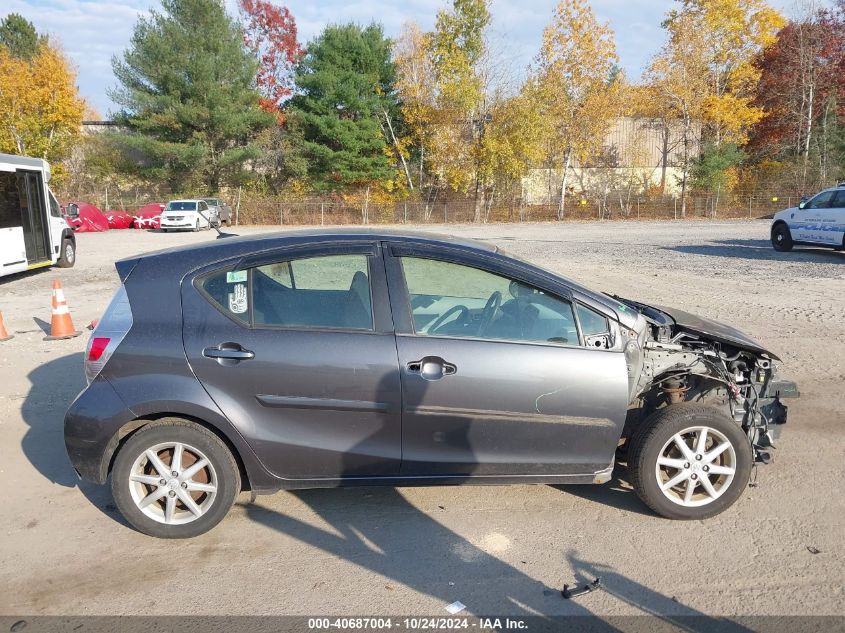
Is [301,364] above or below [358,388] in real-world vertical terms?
above

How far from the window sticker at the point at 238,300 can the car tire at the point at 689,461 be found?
2.41 meters

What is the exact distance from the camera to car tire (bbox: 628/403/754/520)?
3.89m

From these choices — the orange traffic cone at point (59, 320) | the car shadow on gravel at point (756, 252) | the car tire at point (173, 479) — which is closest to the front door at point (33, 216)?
the orange traffic cone at point (59, 320)

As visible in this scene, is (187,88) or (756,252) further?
(187,88)

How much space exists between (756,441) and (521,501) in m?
1.59

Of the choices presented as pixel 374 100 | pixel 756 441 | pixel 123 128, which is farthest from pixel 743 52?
pixel 756 441

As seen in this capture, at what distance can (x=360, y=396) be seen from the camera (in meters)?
3.69

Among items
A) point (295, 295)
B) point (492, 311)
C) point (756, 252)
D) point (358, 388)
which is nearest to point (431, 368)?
point (358, 388)

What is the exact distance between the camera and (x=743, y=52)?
147 ft

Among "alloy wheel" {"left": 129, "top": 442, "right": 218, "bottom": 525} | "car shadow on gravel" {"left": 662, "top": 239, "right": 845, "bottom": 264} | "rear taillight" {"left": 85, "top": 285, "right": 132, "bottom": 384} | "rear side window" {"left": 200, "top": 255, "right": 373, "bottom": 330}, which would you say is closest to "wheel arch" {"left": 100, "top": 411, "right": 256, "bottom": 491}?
"alloy wheel" {"left": 129, "top": 442, "right": 218, "bottom": 525}

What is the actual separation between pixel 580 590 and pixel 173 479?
227 cm

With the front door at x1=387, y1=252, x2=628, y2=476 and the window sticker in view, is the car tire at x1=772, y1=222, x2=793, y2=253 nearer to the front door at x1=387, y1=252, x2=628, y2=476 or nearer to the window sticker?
the front door at x1=387, y1=252, x2=628, y2=476

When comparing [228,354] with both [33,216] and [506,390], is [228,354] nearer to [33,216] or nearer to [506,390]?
[506,390]

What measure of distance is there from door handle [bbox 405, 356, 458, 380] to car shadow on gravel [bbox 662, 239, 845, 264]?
1635cm
